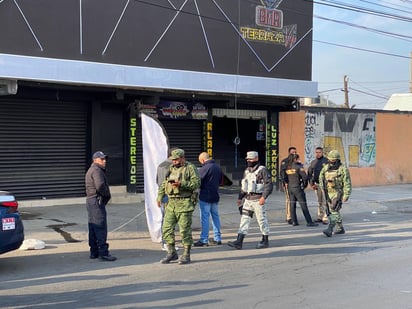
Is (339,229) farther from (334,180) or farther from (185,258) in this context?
(185,258)

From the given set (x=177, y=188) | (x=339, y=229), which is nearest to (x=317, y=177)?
(x=339, y=229)

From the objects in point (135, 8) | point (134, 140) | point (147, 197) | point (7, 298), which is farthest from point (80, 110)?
point (7, 298)

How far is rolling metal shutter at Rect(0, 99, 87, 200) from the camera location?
1406 cm

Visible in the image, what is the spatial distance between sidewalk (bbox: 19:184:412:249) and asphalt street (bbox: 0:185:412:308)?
0.04 m

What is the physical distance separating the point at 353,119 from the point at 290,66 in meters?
4.79

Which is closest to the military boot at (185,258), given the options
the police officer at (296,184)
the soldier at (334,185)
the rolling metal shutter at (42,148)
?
the soldier at (334,185)

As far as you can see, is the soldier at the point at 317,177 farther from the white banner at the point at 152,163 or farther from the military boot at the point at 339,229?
the white banner at the point at 152,163

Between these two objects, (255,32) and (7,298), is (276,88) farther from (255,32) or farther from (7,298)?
(7,298)

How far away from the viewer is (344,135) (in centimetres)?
2144

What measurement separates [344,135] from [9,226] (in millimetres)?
16180

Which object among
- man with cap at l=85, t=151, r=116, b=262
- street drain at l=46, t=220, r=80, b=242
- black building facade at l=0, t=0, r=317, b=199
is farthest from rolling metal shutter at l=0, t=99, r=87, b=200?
man with cap at l=85, t=151, r=116, b=262

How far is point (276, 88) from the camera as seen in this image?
17453mm

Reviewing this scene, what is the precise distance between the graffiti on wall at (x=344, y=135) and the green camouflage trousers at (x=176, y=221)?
12557mm

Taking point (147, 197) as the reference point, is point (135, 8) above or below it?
above
